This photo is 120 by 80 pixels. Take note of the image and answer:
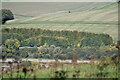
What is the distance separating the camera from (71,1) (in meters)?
31.4

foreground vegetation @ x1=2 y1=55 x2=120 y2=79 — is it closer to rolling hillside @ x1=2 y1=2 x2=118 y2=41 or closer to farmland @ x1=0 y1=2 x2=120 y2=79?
farmland @ x1=0 y1=2 x2=120 y2=79

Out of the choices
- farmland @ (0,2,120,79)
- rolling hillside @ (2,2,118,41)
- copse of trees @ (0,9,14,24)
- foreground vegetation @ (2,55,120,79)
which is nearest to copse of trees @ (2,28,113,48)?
Answer: farmland @ (0,2,120,79)

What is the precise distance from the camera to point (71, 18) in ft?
75.0

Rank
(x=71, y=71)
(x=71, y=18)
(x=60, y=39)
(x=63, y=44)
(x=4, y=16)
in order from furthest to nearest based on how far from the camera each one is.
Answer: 1. (x=71, y=18)
2. (x=4, y=16)
3. (x=60, y=39)
4. (x=63, y=44)
5. (x=71, y=71)

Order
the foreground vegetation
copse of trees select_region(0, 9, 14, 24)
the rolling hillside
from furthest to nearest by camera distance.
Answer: the rolling hillside
copse of trees select_region(0, 9, 14, 24)
the foreground vegetation

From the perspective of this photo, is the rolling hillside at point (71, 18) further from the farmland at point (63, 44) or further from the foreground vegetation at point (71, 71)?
the foreground vegetation at point (71, 71)

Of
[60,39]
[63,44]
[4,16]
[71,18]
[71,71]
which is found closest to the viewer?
[71,71]

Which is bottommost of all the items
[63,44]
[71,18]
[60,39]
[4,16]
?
[63,44]

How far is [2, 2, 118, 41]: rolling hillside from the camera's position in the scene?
19.1 m

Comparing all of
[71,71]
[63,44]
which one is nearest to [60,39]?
[63,44]

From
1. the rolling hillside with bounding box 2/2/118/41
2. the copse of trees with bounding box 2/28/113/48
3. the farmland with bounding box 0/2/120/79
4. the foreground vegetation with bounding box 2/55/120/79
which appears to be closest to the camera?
the foreground vegetation with bounding box 2/55/120/79

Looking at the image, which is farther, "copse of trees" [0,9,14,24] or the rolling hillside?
the rolling hillside

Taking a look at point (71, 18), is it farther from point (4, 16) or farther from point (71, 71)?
point (71, 71)

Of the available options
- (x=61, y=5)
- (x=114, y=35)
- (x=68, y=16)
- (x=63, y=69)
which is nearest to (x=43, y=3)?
(x=61, y=5)
